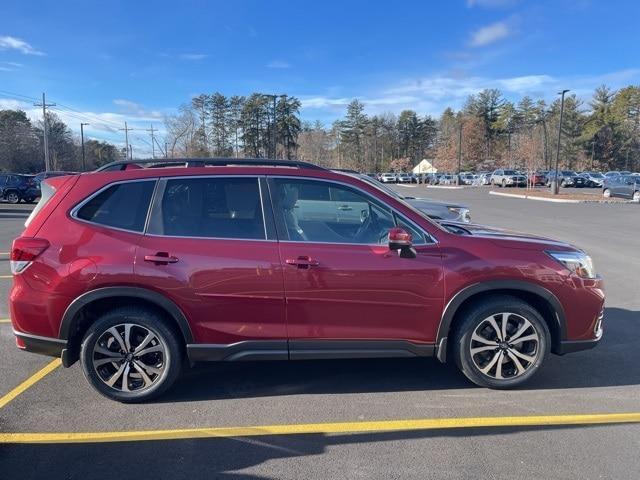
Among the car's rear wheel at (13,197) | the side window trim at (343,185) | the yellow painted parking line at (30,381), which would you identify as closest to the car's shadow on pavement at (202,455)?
the yellow painted parking line at (30,381)

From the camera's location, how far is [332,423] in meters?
3.45

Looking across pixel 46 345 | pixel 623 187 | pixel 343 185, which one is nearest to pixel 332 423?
pixel 343 185

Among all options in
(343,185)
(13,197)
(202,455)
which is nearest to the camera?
(202,455)

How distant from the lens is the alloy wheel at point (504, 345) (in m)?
3.84

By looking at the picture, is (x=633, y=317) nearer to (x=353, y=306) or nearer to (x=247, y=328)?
(x=353, y=306)

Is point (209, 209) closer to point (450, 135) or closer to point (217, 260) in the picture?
point (217, 260)

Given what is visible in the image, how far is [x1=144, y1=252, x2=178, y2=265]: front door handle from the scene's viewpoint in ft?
11.7

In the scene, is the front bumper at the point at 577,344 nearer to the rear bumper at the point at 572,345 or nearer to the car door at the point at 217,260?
the rear bumper at the point at 572,345

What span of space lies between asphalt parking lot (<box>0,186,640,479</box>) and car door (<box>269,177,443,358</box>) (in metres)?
0.52

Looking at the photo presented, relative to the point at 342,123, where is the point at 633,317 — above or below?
below

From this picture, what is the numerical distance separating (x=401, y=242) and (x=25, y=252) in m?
2.81

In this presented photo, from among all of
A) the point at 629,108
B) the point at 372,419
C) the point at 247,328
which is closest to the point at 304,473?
the point at 372,419

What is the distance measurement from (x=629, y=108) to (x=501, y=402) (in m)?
99.1

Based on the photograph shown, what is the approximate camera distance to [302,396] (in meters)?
3.88
